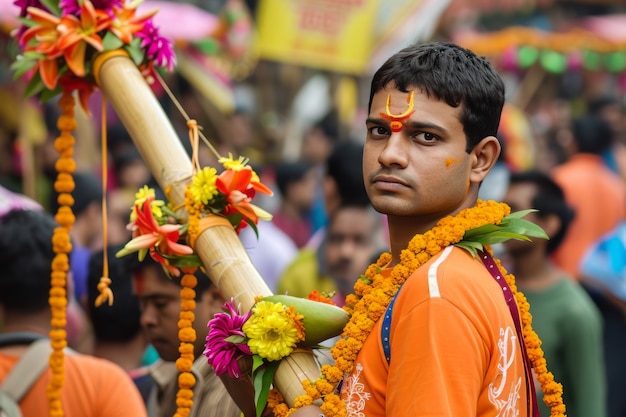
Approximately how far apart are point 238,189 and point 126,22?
0.76 m

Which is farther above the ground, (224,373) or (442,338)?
(442,338)

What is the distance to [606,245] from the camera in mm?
6406

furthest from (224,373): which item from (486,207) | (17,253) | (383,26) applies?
(383,26)

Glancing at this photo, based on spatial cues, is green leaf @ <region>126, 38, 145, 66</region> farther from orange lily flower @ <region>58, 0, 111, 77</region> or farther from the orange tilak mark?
the orange tilak mark

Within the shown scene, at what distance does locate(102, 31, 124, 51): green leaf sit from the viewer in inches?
134

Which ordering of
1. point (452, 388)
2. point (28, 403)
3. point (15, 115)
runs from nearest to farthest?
point (452, 388) → point (28, 403) → point (15, 115)

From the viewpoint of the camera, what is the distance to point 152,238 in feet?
10.3

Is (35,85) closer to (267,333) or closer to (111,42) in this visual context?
(111,42)

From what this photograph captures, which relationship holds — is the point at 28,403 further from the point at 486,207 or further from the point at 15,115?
the point at 15,115

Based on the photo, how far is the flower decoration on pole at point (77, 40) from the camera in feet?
11.1

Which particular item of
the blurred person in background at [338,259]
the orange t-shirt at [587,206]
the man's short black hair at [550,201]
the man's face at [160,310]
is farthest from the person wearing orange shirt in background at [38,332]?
the orange t-shirt at [587,206]

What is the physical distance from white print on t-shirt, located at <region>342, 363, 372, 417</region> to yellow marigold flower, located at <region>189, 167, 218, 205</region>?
750mm

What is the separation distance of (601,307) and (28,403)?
4.01 meters

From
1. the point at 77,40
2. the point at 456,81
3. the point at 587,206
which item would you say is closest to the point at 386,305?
the point at 456,81
